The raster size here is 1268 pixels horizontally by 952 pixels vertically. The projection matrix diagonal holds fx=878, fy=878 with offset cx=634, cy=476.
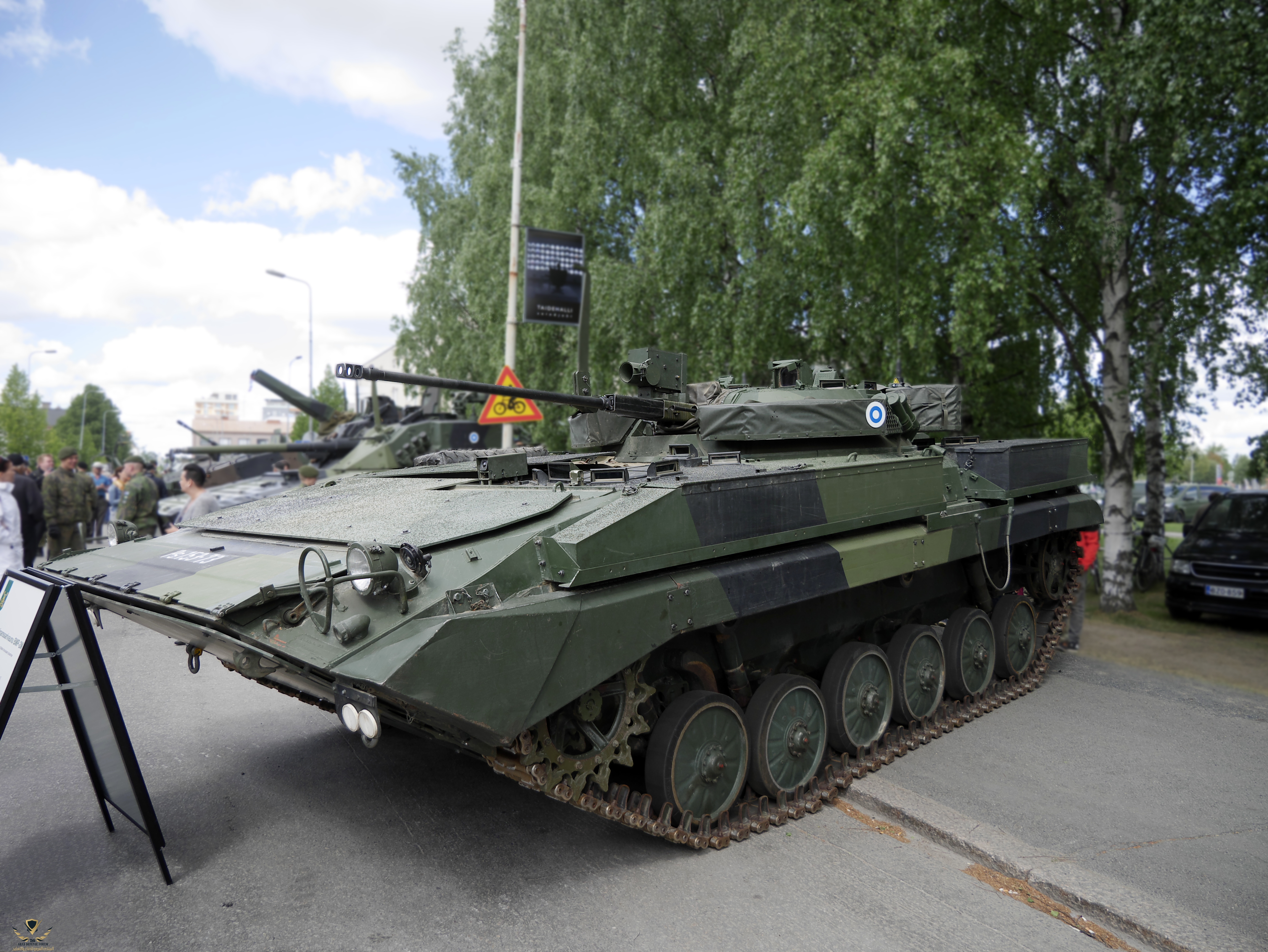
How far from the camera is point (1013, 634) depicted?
728 cm

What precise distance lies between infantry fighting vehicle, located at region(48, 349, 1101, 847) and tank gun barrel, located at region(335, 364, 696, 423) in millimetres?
28

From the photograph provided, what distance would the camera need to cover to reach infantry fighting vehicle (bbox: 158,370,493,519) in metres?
13.7

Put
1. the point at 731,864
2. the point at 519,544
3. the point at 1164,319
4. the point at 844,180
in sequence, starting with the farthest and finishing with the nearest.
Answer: the point at 1164,319 → the point at 844,180 → the point at 731,864 → the point at 519,544

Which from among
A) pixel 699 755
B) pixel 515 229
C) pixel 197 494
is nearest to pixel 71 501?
pixel 197 494

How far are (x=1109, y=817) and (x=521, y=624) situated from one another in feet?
11.5

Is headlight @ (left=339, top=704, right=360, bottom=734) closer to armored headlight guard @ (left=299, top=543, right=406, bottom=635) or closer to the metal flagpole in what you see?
armored headlight guard @ (left=299, top=543, right=406, bottom=635)

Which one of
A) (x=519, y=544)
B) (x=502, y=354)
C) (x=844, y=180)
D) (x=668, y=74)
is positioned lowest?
(x=519, y=544)

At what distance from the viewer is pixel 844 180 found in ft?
34.3

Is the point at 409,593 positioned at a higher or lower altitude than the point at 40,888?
higher

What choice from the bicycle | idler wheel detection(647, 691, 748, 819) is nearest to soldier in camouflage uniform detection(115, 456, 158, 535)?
idler wheel detection(647, 691, 748, 819)

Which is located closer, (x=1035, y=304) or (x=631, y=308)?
(x=1035, y=304)

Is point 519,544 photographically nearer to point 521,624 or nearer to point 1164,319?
point 521,624

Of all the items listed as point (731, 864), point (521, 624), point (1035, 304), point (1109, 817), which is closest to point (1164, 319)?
point (1035, 304)

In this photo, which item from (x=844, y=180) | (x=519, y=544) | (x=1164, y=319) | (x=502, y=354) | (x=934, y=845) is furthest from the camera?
(x=502, y=354)
